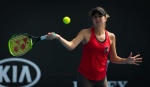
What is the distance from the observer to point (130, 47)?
6.17 meters

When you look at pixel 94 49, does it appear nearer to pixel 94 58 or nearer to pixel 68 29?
pixel 94 58

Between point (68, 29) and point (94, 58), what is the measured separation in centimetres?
169

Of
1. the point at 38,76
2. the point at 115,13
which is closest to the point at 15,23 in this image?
the point at 38,76

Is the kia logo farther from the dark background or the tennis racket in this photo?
the tennis racket

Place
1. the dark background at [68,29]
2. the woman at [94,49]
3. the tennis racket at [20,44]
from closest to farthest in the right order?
the woman at [94,49], the tennis racket at [20,44], the dark background at [68,29]

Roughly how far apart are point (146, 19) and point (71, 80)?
4.27 ft

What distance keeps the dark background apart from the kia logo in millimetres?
69

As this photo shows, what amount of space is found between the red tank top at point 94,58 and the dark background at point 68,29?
1568mm

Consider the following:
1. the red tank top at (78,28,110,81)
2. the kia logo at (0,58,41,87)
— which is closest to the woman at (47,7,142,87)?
the red tank top at (78,28,110,81)

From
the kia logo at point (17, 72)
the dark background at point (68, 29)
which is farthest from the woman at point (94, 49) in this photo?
the kia logo at point (17, 72)

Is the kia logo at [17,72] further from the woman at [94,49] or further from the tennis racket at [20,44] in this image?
the woman at [94,49]

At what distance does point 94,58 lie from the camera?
176 inches

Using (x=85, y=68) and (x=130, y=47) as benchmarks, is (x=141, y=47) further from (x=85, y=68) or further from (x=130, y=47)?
(x=85, y=68)

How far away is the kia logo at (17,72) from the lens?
610 centimetres
